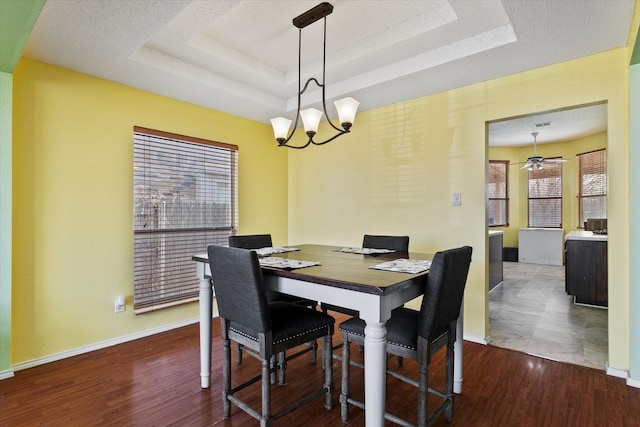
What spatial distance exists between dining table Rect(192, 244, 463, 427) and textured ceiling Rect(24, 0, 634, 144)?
1521 mm

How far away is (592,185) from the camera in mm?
6137

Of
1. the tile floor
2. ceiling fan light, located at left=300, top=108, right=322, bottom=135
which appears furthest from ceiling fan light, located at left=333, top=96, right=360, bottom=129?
the tile floor

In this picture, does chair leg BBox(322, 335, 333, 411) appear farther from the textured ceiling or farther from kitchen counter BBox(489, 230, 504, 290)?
kitchen counter BBox(489, 230, 504, 290)

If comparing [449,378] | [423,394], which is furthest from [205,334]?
[449,378]

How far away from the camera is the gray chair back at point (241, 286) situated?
1.58 metres

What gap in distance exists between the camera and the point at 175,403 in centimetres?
198

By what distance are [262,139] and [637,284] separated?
11.9 ft

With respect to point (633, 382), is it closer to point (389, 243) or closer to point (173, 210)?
point (389, 243)

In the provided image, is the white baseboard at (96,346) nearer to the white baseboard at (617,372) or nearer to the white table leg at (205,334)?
the white table leg at (205,334)

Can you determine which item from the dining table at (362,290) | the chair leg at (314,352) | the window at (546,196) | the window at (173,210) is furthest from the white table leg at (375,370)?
the window at (546,196)

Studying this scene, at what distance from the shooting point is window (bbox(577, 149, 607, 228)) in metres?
5.95

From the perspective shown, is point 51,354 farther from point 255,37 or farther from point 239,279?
point 255,37

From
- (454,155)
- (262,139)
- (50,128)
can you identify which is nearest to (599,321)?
(454,155)

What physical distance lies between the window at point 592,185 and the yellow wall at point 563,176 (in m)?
0.09
